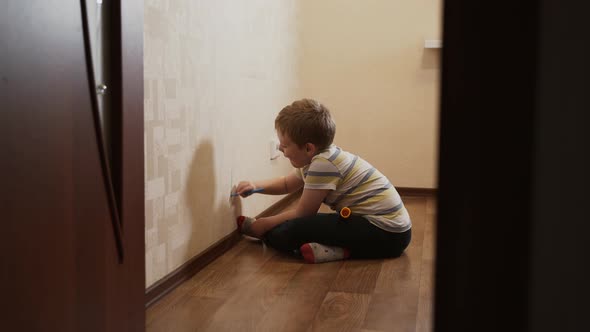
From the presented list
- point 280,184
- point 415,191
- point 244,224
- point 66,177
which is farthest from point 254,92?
point 66,177

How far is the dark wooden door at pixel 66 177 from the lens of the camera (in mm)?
867

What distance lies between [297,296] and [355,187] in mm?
560

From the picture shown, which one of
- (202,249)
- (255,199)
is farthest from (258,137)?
(202,249)

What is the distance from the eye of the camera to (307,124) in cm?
208

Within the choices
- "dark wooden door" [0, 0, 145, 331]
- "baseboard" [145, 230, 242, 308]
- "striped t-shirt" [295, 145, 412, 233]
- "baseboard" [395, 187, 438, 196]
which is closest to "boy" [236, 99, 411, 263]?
"striped t-shirt" [295, 145, 412, 233]

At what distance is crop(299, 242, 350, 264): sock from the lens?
1.98m

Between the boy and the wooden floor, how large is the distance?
5cm

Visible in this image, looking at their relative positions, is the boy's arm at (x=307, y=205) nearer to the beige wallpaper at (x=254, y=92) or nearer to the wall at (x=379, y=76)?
the beige wallpaper at (x=254, y=92)

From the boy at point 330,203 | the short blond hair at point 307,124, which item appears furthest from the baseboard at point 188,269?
the short blond hair at point 307,124

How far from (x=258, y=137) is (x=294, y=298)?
97cm

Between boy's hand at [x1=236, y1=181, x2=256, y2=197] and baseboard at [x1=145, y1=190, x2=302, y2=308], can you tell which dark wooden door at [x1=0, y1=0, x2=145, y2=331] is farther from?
boy's hand at [x1=236, y1=181, x2=256, y2=197]

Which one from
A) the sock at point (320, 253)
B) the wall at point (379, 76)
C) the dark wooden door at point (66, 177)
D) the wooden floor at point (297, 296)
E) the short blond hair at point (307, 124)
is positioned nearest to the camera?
the dark wooden door at point (66, 177)

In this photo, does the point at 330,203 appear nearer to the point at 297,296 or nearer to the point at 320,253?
the point at 320,253

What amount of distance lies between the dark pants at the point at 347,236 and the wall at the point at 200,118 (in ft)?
0.74
